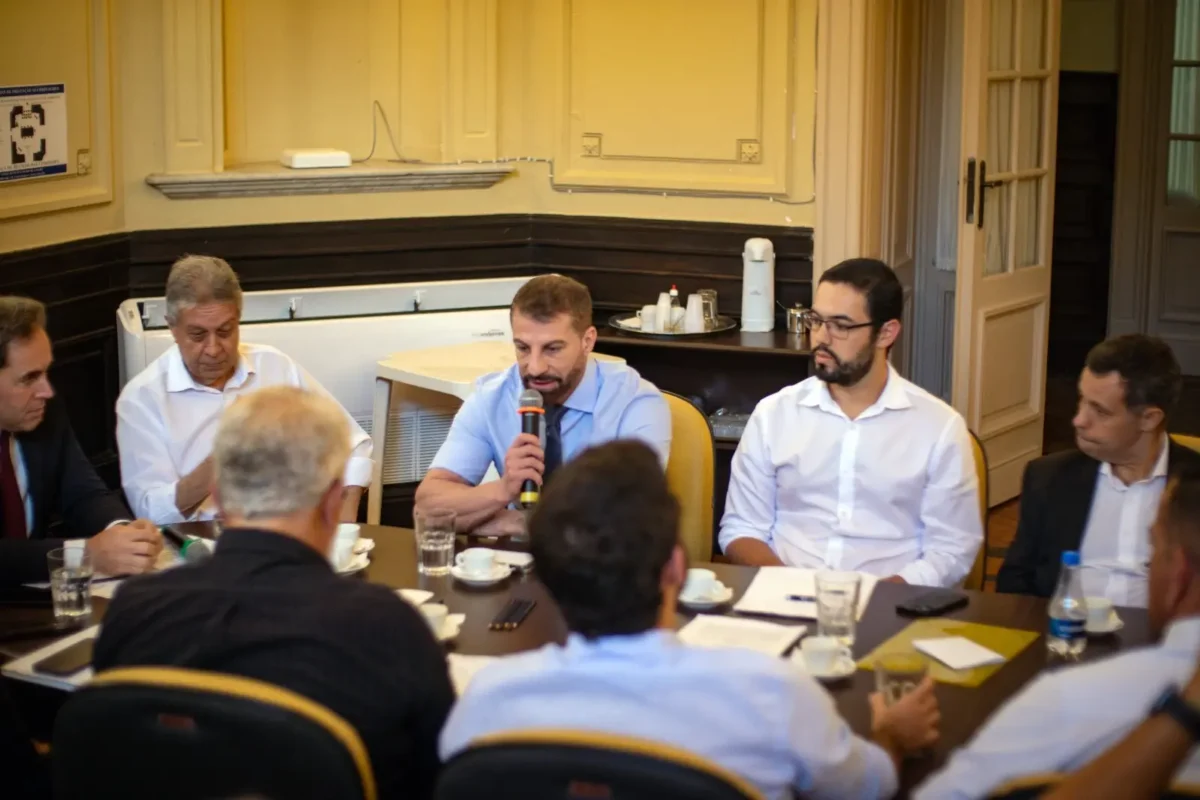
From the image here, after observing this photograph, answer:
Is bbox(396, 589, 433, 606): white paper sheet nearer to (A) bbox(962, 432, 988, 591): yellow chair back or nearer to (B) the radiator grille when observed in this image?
(A) bbox(962, 432, 988, 591): yellow chair back

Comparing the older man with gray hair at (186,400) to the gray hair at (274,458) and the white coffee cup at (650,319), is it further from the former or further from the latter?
the white coffee cup at (650,319)

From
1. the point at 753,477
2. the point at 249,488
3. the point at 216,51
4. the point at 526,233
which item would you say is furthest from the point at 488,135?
the point at 249,488

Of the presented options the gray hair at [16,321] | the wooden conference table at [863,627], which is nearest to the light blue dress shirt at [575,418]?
the wooden conference table at [863,627]

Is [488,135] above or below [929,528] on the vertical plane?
above

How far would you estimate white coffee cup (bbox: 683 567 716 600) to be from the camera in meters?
2.67

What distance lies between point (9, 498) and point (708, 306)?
285 cm

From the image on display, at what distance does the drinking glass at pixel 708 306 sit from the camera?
5.48m

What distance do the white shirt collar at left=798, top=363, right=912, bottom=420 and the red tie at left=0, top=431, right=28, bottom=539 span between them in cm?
167

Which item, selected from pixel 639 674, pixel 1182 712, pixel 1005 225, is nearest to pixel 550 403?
pixel 639 674

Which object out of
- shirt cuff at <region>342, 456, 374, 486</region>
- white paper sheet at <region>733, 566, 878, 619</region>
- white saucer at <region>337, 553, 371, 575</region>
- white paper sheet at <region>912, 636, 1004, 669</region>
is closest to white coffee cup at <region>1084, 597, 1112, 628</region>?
white paper sheet at <region>912, 636, 1004, 669</region>

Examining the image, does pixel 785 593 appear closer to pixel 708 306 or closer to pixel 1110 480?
pixel 1110 480

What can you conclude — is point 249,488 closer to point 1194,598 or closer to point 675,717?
point 675,717

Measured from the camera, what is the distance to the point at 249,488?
2.10m

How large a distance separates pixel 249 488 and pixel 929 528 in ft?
5.47
